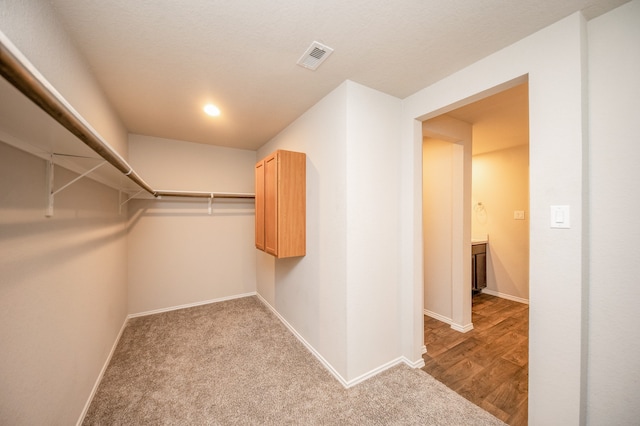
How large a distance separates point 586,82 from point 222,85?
2437 millimetres

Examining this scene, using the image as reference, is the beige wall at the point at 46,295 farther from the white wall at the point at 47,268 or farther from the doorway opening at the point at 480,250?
the doorway opening at the point at 480,250

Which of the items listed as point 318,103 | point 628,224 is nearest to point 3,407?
point 318,103

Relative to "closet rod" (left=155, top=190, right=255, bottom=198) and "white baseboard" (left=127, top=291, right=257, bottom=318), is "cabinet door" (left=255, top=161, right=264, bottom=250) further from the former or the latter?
"white baseboard" (left=127, top=291, right=257, bottom=318)

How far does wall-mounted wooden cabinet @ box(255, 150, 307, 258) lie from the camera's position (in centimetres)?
226

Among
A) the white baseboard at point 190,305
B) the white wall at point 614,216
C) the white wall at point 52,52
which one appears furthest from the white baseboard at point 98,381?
the white wall at point 614,216

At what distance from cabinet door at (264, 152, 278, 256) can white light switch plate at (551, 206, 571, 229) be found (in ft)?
6.55

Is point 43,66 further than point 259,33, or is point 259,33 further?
point 259,33

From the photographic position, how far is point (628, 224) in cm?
118

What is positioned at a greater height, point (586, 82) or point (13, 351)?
point (586, 82)

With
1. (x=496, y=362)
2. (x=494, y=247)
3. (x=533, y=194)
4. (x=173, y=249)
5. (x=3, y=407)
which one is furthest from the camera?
(x=494, y=247)

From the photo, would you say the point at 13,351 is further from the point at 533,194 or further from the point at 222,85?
the point at 533,194

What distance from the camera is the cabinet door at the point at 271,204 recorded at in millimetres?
2285

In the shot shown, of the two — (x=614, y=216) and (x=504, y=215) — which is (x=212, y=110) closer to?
(x=614, y=216)

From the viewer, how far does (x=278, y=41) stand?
1.47m
